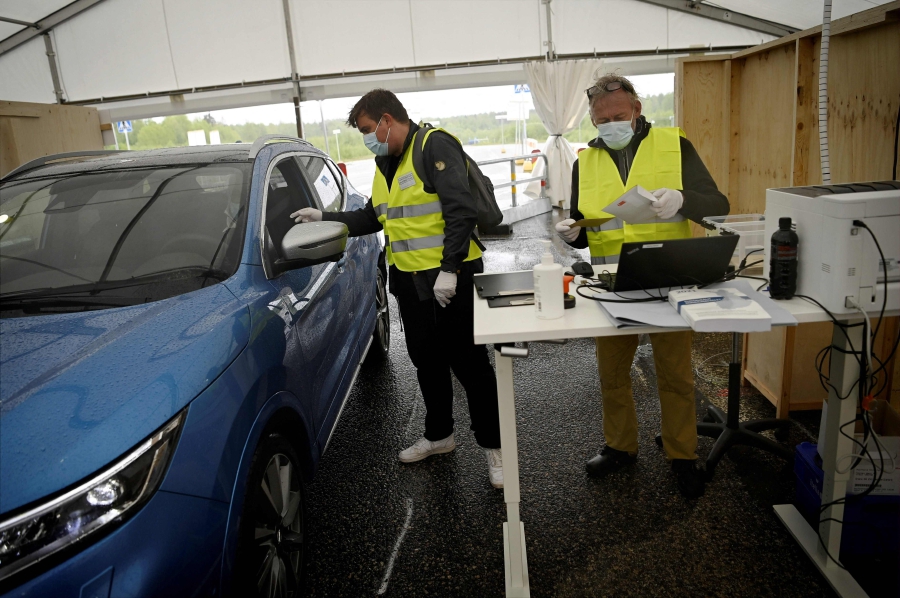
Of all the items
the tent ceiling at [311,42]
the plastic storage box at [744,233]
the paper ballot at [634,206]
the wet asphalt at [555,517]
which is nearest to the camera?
the paper ballot at [634,206]

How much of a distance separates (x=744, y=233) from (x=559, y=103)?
8.98 m

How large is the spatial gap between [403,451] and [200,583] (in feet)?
5.60

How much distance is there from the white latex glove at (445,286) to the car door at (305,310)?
1.64 ft

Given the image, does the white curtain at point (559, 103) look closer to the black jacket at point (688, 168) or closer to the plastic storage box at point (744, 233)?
the black jacket at point (688, 168)

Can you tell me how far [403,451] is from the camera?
3.02 metres

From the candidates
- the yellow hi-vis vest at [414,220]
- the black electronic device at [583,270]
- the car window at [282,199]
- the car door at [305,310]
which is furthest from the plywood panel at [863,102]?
the car window at [282,199]

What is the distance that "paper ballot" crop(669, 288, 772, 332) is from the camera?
1675 millimetres

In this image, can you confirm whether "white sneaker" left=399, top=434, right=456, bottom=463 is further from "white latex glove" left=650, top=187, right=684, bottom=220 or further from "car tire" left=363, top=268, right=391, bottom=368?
"white latex glove" left=650, top=187, right=684, bottom=220

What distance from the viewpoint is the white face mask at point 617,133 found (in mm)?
2473

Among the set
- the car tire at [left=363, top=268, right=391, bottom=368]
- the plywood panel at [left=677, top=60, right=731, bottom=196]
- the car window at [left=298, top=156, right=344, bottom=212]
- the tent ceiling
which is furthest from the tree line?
the car window at [left=298, top=156, right=344, bottom=212]

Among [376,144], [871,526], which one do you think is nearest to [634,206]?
[376,144]

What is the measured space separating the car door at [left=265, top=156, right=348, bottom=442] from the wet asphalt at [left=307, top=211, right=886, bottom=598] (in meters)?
0.55

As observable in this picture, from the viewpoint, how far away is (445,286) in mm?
2484

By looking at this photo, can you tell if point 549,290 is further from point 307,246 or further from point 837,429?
point 837,429
